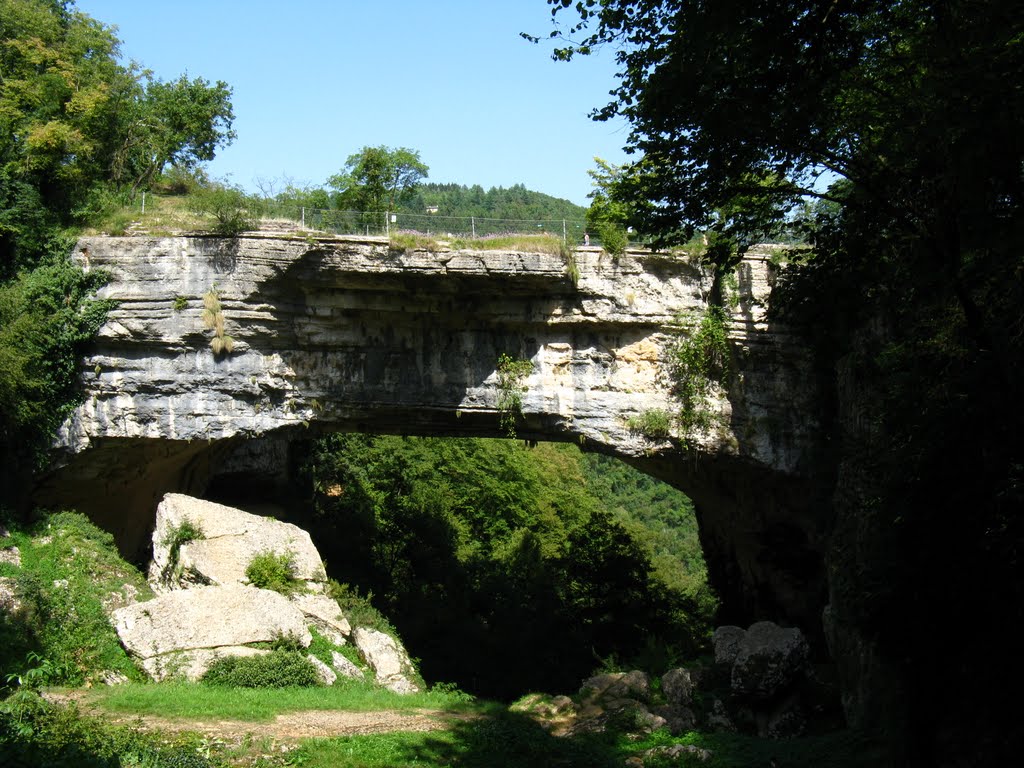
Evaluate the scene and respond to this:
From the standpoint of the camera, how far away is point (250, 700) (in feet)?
41.0

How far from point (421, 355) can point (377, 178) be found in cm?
558

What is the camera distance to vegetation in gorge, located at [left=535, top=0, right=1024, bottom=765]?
7293 mm

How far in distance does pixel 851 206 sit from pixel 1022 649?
173 inches

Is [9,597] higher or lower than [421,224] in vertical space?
lower

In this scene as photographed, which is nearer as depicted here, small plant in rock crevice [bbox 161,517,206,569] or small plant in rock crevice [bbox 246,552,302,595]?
small plant in rock crevice [bbox 246,552,302,595]

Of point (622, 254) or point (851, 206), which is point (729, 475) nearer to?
point (622, 254)

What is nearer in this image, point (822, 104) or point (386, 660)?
point (822, 104)

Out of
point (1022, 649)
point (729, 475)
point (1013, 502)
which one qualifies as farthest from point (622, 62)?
point (729, 475)

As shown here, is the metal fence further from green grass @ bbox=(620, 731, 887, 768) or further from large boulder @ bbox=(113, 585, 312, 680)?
green grass @ bbox=(620, 731, 887, 768)

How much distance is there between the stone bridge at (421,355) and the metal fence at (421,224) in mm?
747

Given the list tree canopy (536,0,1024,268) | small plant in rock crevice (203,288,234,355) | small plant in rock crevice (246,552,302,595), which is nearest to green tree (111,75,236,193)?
small plant in rock crevice (203,288,234,355)

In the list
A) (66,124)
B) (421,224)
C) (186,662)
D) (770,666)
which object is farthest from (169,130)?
(770,666)

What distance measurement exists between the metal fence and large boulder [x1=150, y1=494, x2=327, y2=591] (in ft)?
18.3

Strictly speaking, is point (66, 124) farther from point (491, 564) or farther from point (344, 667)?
point (491, 564)
